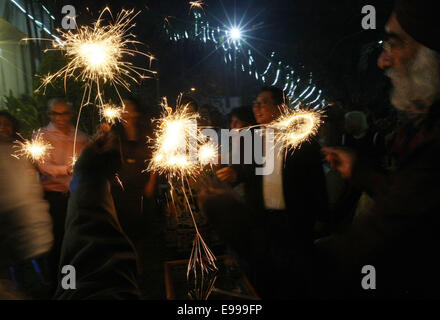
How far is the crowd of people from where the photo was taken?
0.85 meters

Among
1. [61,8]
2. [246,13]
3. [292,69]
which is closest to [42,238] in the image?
[61,8]

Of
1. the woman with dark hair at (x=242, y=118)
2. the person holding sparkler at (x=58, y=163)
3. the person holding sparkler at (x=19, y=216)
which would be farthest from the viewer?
the woman with dark hair at (x=242, y=118)

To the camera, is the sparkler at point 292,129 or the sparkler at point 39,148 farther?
the sparkler at point 39,148

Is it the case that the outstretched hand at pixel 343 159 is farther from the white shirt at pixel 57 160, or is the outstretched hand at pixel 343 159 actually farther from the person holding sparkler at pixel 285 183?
the white shirt at pixel 57 160

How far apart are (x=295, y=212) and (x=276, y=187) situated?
0.31 metres

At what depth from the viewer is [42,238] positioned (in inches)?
81.8

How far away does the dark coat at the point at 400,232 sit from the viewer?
830 millimetres

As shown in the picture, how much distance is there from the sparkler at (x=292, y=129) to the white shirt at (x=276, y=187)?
11 cm

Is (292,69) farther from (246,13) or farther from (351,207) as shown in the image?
(351,207)

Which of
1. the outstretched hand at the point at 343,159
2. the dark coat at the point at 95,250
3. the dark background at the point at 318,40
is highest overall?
the dark background at the point at 318,40

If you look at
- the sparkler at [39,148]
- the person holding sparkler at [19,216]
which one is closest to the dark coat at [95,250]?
the person holding sparkler at [19,216]

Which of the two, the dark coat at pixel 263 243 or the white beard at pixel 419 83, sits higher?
the white beard at pixel 419 83

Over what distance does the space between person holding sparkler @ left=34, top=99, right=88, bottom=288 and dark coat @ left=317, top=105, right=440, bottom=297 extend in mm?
3192
